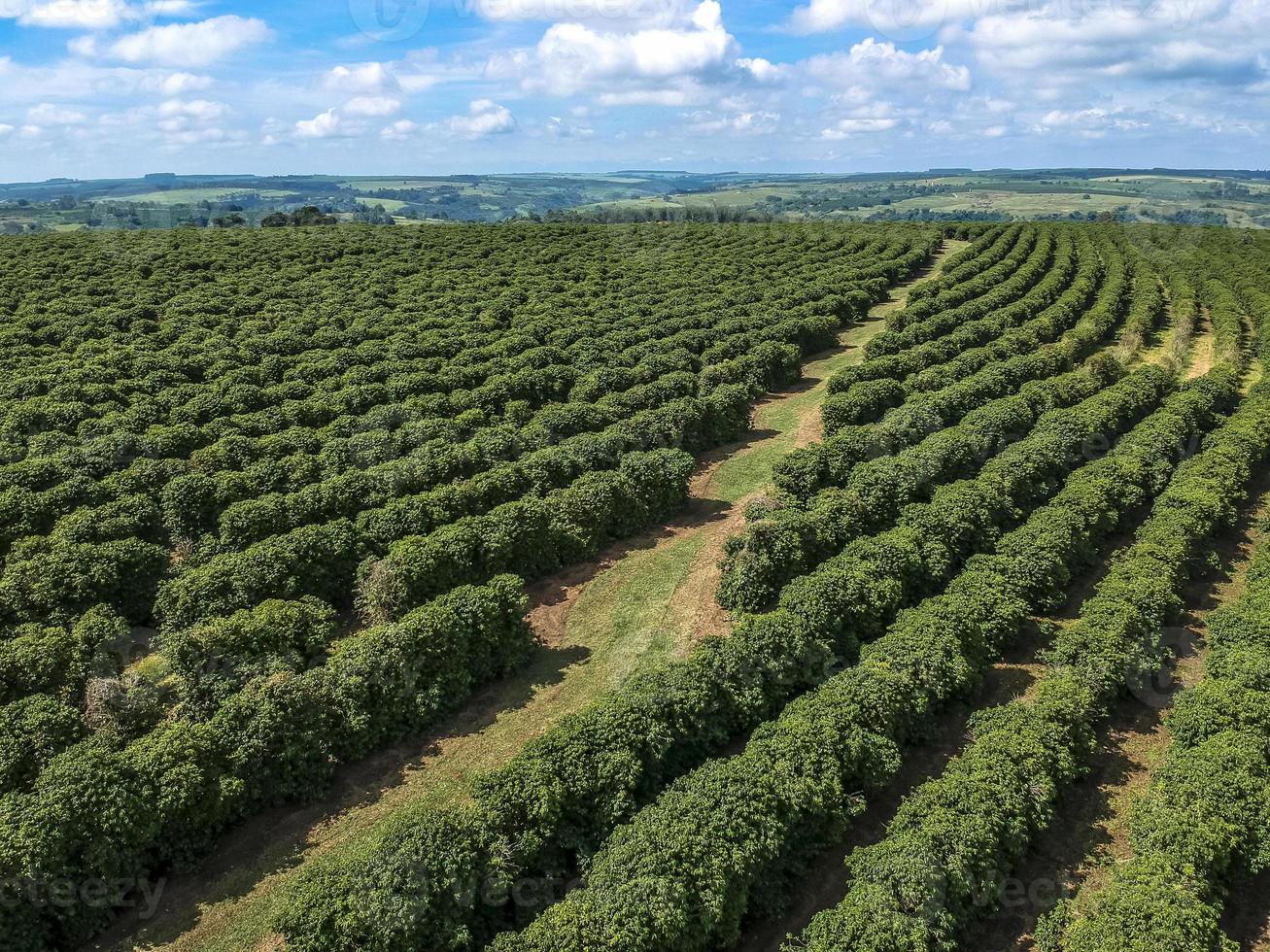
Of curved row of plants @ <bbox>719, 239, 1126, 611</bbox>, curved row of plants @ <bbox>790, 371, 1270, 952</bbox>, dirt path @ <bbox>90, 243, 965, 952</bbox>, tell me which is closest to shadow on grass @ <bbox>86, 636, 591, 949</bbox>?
dirt path @ <bbox>90, 243, 965, 952</bbox>

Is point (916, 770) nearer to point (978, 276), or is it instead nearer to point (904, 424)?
point (904, 424)

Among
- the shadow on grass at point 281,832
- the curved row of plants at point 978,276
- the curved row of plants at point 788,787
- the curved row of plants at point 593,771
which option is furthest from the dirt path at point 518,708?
the curved row of plants at point 978,276

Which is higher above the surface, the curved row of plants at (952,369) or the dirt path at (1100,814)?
the curved row of plants at (952,369)

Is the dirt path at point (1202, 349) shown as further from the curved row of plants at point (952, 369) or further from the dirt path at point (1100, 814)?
the dirt path at point (1100, 814)

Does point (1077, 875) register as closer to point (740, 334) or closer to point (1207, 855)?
Answer: point (1207, 855)

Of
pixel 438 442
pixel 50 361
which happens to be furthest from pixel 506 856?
pixel 50 361

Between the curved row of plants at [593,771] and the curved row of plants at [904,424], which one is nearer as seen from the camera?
the curved row of plants at [593,771]
